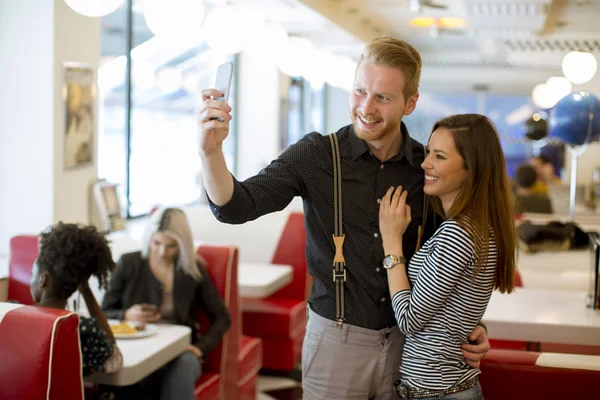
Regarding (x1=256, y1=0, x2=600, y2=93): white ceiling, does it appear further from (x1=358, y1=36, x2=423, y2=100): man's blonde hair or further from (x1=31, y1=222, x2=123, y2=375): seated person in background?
(x1=358, y1=36, x2=423, y2=100): man's blonde hair

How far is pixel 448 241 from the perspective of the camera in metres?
1.93

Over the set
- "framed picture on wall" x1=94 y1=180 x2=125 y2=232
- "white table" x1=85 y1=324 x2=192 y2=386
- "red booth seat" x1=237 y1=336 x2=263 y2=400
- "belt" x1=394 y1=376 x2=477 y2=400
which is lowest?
"red booth seat" x1=237 y1=336 x2=263 y2=400

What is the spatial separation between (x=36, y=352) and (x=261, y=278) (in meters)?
2.49

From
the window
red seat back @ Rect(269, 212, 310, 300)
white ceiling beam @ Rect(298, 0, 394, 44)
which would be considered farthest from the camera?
white ceiling beam @ Rect(298, 0, 394, 44)

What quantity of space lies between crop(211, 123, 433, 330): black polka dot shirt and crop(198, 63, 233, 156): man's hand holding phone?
28 cm

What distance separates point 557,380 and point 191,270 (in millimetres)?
1837

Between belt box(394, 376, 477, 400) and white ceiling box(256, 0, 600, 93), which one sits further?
white ceiling box(256, 0, 600, 93)

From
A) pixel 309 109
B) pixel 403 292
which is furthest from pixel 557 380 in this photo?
pixel 309 109

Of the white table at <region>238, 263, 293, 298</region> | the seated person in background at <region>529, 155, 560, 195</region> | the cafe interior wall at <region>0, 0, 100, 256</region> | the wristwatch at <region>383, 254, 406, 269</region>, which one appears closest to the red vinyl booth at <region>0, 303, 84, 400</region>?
the wristwatch at <region>383, 254, 406, 269</region>

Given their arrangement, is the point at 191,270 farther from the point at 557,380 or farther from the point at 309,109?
the point at 309,109

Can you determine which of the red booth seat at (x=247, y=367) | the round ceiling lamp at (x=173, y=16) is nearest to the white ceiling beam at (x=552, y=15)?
the round ceiling lamp at (x=173, y=16)

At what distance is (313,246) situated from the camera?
2129mm

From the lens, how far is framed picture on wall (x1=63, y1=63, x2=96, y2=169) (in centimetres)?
475

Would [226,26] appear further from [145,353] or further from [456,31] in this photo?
[456,31]
